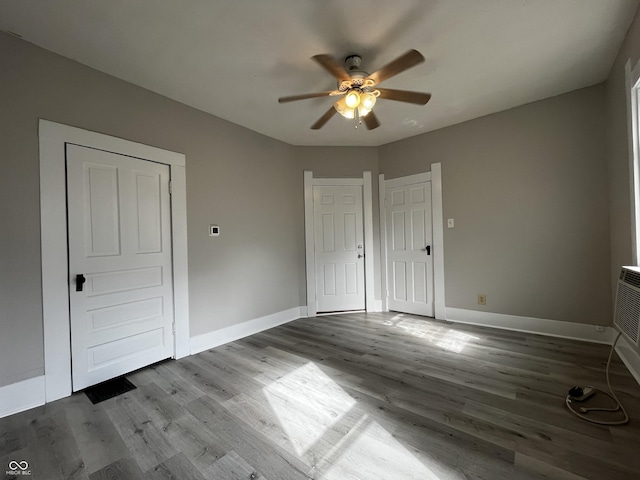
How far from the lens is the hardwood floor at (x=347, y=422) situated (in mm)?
1327

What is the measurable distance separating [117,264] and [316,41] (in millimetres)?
2438

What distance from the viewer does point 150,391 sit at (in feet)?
6.81

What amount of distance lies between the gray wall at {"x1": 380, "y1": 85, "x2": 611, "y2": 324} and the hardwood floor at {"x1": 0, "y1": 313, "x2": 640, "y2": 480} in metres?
0.62

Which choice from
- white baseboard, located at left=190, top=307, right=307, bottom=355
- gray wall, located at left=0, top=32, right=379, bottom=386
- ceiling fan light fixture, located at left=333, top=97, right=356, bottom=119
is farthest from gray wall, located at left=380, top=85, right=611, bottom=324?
white baseboard, located at left=190, top=307, right=307, bottom=355

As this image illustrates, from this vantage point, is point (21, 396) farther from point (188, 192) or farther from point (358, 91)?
point (358, 91)

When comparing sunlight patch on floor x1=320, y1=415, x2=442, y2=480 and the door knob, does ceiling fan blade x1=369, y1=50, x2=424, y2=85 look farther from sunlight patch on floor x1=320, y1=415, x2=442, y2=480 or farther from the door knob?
the door knob

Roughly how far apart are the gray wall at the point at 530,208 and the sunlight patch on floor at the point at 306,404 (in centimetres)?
230

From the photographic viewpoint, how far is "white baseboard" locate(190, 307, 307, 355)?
2846 millimetres

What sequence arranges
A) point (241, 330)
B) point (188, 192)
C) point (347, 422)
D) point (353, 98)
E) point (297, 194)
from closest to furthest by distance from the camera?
1. point (347, 422)
2. point (353, 98)
3. point (188, 192)
4. point (241, 330)
5. point (297, 194)

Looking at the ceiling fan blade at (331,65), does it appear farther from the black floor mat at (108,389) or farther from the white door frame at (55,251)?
the black floor mat at (108,389)

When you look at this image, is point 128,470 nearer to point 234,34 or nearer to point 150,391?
point 150,391

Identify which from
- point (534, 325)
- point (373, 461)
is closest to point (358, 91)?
point (373, 461)

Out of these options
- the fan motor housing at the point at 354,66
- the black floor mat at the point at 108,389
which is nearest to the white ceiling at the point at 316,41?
the fan motor housing at the point at 354,66

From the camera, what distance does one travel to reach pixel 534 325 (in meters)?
3.01
